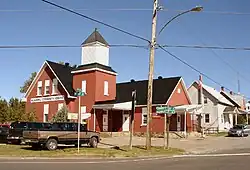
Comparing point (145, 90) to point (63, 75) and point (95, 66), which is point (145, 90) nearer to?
point (95, 66)

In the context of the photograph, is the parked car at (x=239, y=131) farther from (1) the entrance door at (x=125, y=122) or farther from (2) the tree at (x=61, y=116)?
(2) the tree at (x=61, y=116)

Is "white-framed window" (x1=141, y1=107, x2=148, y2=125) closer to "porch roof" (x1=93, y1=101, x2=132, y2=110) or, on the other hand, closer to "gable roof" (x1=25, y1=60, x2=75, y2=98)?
"porch roof" (x1=93, y1=101, x2=132, y2=110)

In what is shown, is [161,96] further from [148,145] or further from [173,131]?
[148,145]

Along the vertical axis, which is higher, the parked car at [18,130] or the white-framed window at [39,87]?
the white-framed window at [39,87]

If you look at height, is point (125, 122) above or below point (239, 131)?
above

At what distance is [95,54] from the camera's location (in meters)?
43.0

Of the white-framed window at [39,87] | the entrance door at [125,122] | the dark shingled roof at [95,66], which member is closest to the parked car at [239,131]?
the entrance door at [125,122]

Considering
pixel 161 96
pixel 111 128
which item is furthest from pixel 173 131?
pixel 111 128

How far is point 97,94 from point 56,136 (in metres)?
18.7

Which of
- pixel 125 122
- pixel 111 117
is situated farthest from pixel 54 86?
pixel 125 122

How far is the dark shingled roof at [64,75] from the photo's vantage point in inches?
Answer: 1734

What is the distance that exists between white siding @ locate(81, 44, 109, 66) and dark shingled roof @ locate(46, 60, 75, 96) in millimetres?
2934

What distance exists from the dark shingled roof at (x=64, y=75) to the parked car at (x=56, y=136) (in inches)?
702

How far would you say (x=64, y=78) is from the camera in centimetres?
4538
